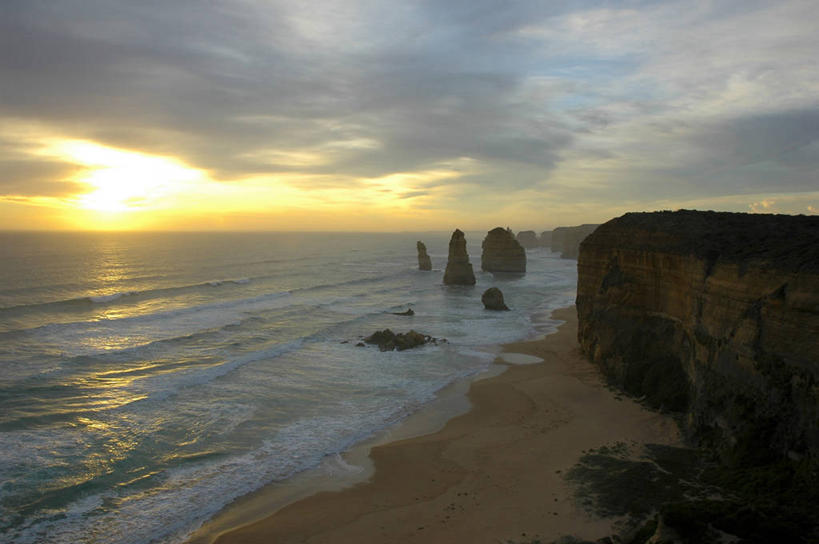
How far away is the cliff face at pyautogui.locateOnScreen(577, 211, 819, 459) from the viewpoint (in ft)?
41.4

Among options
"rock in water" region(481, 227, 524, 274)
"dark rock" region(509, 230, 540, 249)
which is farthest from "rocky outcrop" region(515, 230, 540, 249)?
"rock in water" region(481, 227, 524, 274)

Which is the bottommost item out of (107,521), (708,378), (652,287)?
(107,521)

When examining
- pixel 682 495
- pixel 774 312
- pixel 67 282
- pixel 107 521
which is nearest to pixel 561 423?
pixel 682 495

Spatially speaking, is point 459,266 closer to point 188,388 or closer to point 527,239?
point 188,388

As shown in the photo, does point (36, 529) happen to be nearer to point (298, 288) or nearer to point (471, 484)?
point (471, 484)

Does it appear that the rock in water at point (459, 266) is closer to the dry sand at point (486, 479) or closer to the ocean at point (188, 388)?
the ocean at point (188, 388)

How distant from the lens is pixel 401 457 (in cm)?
1723

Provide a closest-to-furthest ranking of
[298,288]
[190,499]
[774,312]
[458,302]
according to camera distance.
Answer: [774,312] → [190,499] → [458,302] → [298,288]

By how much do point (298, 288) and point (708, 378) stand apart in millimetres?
55112

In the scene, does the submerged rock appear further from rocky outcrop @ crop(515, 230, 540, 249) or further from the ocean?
rocky outcrop @ crop(515, 230, 540, 249)

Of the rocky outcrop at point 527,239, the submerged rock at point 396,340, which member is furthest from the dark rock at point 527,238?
the submerged rock at point 396,340

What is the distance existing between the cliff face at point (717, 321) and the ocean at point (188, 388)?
29.5 feet

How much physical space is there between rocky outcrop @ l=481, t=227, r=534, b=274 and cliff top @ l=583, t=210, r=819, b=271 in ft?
183

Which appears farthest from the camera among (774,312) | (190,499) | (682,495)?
(190,499)
